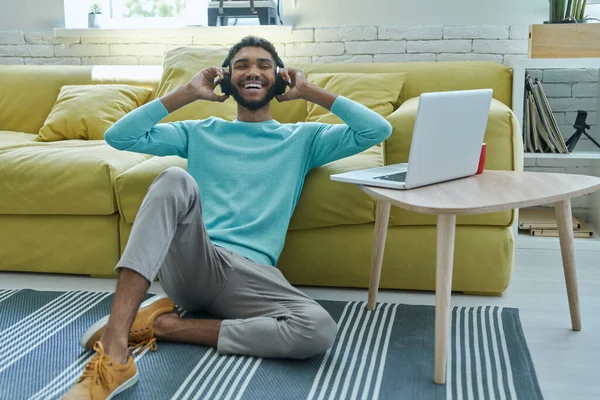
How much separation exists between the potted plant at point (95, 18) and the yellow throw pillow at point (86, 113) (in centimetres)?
72

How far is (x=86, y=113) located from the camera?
3.07 m

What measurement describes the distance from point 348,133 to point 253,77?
13.4 inches

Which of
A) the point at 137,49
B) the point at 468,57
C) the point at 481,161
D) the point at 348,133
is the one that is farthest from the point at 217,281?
the point at 137,49

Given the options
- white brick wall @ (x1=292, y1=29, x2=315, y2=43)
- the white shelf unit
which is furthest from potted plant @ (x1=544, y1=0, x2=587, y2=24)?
white brick wall @ (x1=292, y1=29, x2=315, y2=43)

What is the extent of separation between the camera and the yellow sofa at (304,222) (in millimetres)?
2318

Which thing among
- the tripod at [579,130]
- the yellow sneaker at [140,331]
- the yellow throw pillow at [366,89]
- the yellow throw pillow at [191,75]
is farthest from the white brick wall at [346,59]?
the yellow sneaker at [140,331]

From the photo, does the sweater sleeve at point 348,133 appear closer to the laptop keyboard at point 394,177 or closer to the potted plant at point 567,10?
the laptop keyboard at point 394,177

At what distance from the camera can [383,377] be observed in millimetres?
1738

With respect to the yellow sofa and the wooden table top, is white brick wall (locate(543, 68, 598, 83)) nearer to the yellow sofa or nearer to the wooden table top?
the yellow sofa

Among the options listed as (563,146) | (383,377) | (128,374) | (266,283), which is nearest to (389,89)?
(563,146)

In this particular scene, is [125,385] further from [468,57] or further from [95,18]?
[95,18]

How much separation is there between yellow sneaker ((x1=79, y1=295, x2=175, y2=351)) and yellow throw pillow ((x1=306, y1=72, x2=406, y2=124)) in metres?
1.13

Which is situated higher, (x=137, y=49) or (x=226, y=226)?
(x=137, y=49)

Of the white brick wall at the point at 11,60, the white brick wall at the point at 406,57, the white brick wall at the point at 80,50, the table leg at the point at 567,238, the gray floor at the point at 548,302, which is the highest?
the white brick wall at the point at 80,50
